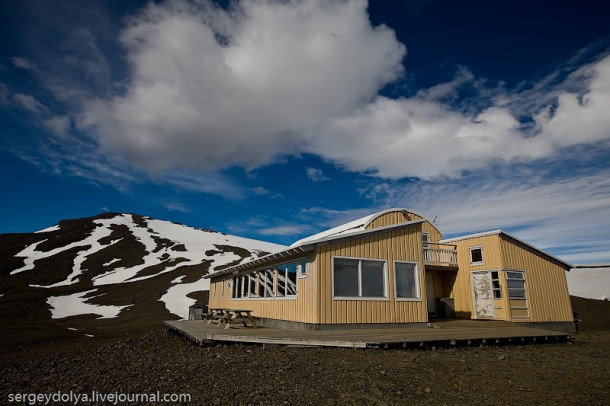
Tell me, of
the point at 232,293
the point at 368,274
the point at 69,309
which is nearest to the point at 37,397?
the point at 368,274

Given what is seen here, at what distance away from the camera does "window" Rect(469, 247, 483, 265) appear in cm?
1853

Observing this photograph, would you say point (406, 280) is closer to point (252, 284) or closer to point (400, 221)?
point (400, 221)

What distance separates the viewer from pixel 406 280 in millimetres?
14391

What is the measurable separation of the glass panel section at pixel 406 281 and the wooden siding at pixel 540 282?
19.7 feet

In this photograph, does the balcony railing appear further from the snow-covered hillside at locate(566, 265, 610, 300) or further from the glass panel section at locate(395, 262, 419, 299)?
the snow-covered hillside at locate(566, 265, 610, 300)

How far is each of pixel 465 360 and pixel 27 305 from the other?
48380 millimetres

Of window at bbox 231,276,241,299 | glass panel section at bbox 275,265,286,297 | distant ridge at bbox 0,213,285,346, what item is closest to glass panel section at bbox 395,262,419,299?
glass panel section at bbox 275,265,286,297

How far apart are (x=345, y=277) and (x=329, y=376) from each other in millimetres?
6256

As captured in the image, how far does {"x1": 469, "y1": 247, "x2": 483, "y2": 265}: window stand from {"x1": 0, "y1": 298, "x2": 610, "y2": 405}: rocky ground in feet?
28.7

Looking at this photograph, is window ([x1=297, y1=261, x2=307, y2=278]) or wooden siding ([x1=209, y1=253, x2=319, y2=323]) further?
window ([x1=297, y1=261, x2=307, y2=278])

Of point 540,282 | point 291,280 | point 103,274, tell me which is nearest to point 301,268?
point 291,280

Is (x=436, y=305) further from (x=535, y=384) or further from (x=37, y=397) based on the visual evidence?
(x=37, y=397)

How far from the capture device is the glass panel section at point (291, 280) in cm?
1388

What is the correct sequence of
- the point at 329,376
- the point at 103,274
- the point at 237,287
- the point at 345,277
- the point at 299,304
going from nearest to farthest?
the point at 329,376 < the point at 345,277 < the point at 299,304 < the point at 237,287 < the point at 103,274
